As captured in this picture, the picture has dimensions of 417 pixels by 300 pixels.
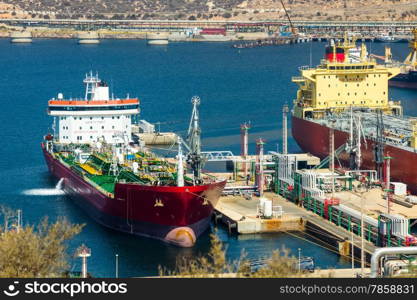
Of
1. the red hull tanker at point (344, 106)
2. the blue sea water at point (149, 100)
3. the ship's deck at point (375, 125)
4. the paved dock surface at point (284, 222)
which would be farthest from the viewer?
the red hull tanker at point (344, 106)

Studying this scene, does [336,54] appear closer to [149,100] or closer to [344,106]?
[344,106]

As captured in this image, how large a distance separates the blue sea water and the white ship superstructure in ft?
6.88

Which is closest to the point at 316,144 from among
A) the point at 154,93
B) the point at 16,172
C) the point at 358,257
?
the point at 16,172

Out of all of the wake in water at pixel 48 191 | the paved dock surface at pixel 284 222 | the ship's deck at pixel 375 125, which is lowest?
the wake in water at pixel 48 191

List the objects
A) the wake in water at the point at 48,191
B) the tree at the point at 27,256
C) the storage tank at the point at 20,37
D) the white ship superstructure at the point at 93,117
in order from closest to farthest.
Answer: the tree at the point at 27,256 → the wake in water at the point at 48,191 → the white ship superstructure at the point at 93,117 → the storage tank at the point at 20,37

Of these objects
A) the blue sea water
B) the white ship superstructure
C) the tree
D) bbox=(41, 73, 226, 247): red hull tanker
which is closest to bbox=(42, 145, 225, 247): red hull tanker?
bbox=(41, 73, 226, 247): red hull tanker

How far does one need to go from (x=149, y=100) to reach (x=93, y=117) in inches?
1000

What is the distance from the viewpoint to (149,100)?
69.5m

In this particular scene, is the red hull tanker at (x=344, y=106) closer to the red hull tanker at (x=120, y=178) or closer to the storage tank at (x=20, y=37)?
the red hull tanker at (x=120, y=178)

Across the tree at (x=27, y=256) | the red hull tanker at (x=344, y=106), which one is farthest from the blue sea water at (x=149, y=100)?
the tree at (x=27, y=256)

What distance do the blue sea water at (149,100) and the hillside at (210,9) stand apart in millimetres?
26516

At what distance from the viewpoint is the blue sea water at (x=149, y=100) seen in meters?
31.3

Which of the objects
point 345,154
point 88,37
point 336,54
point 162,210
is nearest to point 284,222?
point 162,210

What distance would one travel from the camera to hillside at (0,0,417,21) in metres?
166
